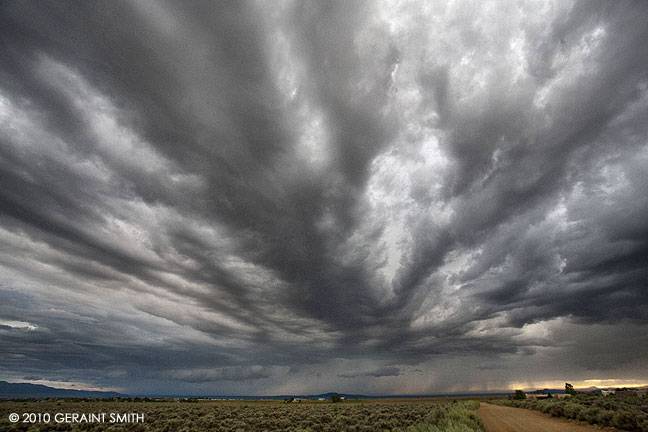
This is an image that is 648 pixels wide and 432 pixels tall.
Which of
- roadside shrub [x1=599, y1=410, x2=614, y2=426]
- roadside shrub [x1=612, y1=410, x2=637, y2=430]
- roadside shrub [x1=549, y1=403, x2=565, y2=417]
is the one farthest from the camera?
roadside shrub [x1=549, y1=403, x2=565, y2=417]

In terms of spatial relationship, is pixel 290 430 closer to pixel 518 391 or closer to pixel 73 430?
pixel 73 430

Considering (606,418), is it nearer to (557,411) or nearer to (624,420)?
(624,420)

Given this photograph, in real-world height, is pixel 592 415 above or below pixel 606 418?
below

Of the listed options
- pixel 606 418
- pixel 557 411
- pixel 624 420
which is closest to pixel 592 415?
pixel 606 418

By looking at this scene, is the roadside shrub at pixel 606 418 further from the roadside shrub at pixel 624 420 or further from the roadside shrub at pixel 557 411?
the roadside shrub at pixel 557 411

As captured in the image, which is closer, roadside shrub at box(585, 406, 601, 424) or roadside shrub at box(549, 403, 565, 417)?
roadside shrub at box(585, 406, 601, 424)

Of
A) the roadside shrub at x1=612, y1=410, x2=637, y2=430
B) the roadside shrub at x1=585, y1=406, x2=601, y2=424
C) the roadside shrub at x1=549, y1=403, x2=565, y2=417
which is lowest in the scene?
the roadside shrub at x1=549, y1=403, x2=565, y2=417

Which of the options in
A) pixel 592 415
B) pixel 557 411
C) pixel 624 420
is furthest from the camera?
pixel 557 411

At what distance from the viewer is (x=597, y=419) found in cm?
2156

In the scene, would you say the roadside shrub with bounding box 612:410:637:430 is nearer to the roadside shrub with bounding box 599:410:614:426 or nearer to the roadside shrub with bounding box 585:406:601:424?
the roadside shrub with bounding box 599:410:614:426

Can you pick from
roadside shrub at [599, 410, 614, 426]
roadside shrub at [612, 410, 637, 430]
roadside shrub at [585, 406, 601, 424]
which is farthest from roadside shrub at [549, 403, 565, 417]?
roadside shrub at [612, 410, 637, 430]

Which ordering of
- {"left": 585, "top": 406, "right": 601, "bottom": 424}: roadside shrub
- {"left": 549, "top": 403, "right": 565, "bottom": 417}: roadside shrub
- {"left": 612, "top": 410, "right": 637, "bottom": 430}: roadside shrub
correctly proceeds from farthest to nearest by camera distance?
{"left": 549, "top": 403, "right": 565, "bottom": 417}: roadside shrub
{"left": 585, "top": 406, "right": 601, "bottom": 424}: roadside shrub
{"left": 612, "top": 410, "right": 637, "bottom": 430}: roadside shrub

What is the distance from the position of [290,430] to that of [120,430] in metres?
16.7

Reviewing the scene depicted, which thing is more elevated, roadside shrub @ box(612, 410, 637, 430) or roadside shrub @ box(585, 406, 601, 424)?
roadside shrub @ box(612, 410, 637, 430)
